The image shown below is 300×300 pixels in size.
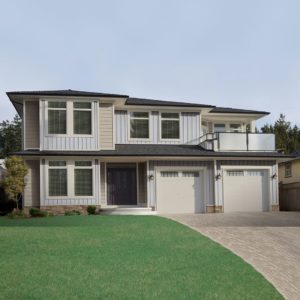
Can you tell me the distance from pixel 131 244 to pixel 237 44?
938cm

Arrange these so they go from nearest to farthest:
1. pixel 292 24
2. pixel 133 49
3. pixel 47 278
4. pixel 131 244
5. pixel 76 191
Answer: pixel 47 278 < pixel 131 244 < pixel 292 24 < pixel 133 49 < pixel 76 191

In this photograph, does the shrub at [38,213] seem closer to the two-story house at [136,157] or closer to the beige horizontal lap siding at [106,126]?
the two-story house at [136,157]

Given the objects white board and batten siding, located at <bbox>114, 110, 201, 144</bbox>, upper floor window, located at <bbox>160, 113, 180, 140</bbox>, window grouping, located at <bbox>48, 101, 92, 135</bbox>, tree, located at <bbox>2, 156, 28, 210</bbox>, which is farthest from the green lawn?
upper floor window, located at <bbox>160, 113, 180, 140</bbox>

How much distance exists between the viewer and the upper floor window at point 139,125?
24.3 metres

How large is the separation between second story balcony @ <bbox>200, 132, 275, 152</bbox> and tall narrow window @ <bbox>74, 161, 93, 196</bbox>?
6.40 m

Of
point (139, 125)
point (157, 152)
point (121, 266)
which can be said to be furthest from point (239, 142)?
point (121, 266)

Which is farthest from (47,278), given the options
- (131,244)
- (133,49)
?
(133,49)

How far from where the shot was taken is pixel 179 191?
75.9 ft

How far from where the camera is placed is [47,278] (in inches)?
372

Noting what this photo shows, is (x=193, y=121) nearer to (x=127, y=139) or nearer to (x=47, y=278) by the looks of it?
(x=127, y=139)

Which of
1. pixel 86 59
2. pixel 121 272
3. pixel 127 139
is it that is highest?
pixel 86 59

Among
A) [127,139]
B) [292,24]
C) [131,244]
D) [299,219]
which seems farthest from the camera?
[127,139]

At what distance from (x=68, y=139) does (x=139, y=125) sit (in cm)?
425

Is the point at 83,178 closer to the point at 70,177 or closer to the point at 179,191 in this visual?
the point at 70,177
